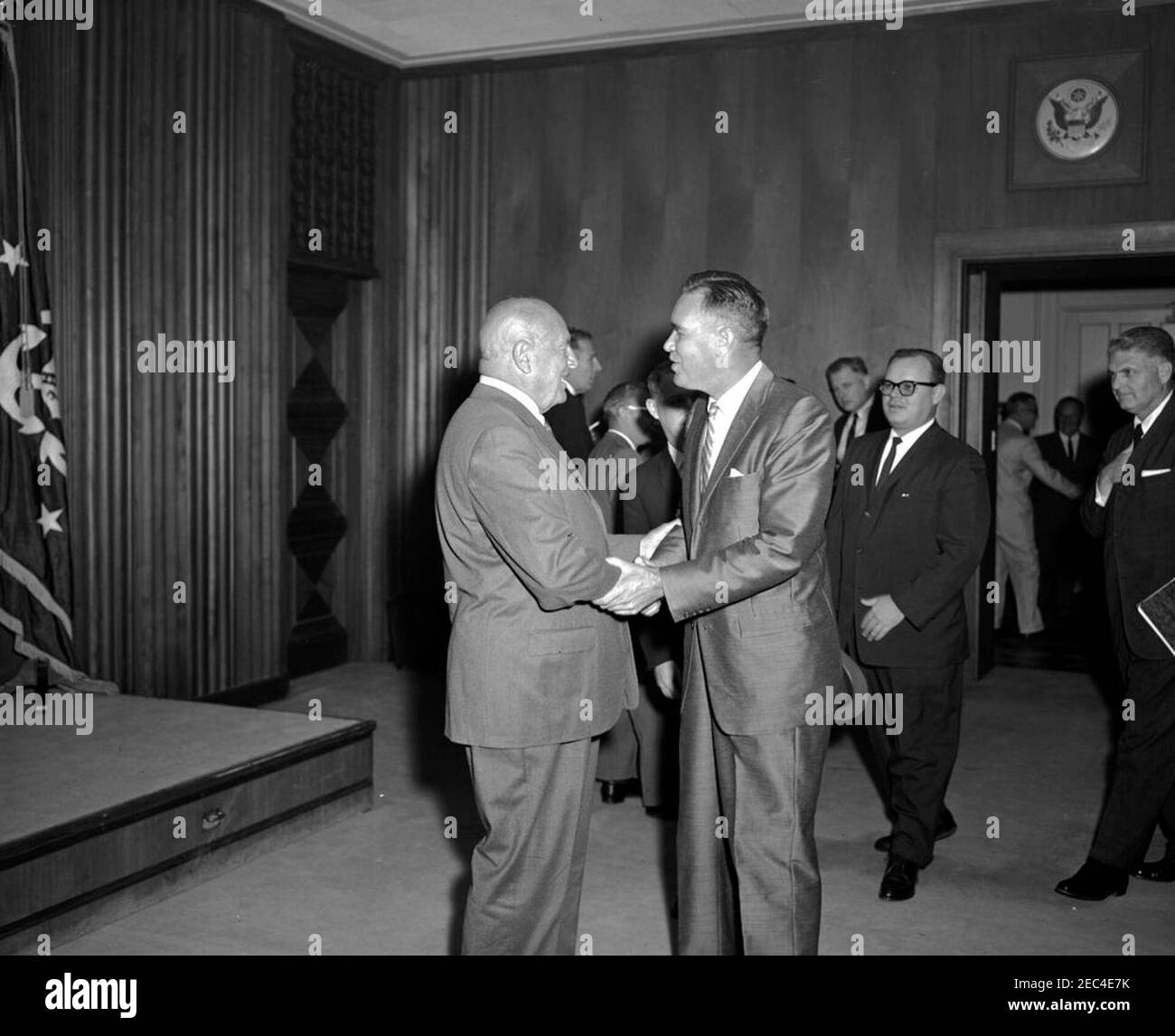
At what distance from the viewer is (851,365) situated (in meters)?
6.37

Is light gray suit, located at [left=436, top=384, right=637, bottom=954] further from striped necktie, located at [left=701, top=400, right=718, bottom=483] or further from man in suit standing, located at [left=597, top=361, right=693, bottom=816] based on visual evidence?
man in suit standing, located at [left=597, top=361, right=693, bottom=816]

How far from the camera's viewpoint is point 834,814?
4.56 metres

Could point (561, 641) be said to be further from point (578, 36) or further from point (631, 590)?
point (578, 36)

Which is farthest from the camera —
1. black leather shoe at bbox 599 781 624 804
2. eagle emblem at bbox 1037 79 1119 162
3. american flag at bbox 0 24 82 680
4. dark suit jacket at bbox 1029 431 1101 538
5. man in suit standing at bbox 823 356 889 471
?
dark suit jacket at bbox 1029 431 1101 538

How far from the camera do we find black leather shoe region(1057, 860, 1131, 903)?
3.69 meters

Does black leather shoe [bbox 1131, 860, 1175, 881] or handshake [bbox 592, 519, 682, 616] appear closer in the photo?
handshake [bbox 592, 519, 682, 616]

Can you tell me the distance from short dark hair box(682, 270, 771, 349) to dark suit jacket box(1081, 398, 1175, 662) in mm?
1609

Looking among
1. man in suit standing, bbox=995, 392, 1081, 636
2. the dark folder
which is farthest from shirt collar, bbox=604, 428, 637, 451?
man in suit standing, bbox=995, 392, 1081, 636

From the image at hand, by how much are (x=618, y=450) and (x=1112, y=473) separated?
1672mm

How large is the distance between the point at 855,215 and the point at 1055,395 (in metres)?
5.11

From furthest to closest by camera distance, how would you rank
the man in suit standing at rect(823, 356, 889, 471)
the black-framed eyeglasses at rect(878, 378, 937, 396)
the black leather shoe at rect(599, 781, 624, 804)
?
the man in suit standing at rect(823, 356, 889, 471)
the black leather shoe at rect(599, 781, 624, 804)
the black-framed eyeglasses at rect(878, 378, 937, 396)

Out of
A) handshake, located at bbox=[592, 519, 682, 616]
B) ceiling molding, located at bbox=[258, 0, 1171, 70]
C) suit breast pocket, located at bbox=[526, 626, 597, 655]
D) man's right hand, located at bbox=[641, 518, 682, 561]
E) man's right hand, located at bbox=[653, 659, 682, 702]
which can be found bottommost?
man's right hand, located at bbox=[653, 659, 682, 702]
